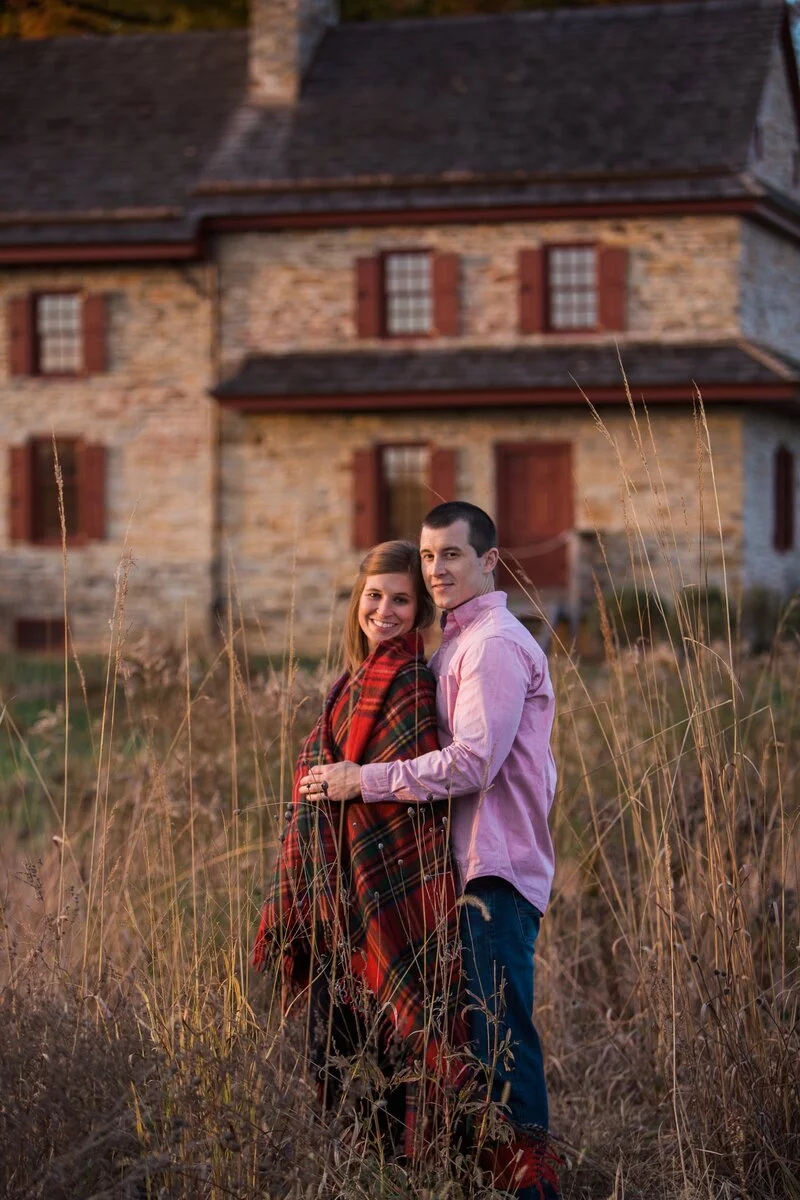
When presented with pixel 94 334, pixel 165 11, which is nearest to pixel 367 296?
pixel 94 334

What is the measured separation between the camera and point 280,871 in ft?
13.2

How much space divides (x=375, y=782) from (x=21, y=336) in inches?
770

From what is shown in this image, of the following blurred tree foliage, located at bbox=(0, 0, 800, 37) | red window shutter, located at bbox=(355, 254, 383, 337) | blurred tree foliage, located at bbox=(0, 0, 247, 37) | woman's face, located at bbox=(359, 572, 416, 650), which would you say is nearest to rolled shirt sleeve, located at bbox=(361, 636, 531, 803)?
woman's face, located at bbox=(359, 572, 416, 650)

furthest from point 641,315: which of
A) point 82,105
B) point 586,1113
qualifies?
point 586,1113

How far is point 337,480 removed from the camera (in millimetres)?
21531

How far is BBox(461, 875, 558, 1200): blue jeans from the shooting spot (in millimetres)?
3834

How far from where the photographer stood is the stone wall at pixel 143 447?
21.7 metres

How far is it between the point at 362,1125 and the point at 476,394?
668 inches

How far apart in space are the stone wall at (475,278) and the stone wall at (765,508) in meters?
1.48

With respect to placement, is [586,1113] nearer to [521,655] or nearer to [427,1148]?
[427,1148]

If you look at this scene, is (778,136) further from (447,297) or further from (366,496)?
(366,496)

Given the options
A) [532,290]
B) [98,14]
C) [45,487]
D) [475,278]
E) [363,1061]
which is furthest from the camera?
[98,14]

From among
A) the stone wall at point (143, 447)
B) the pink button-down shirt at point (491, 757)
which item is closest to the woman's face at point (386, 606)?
the pink button-down shirt at point (491, 757)

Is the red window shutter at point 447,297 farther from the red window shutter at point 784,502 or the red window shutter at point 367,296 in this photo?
the red window shutter at point 784,502
